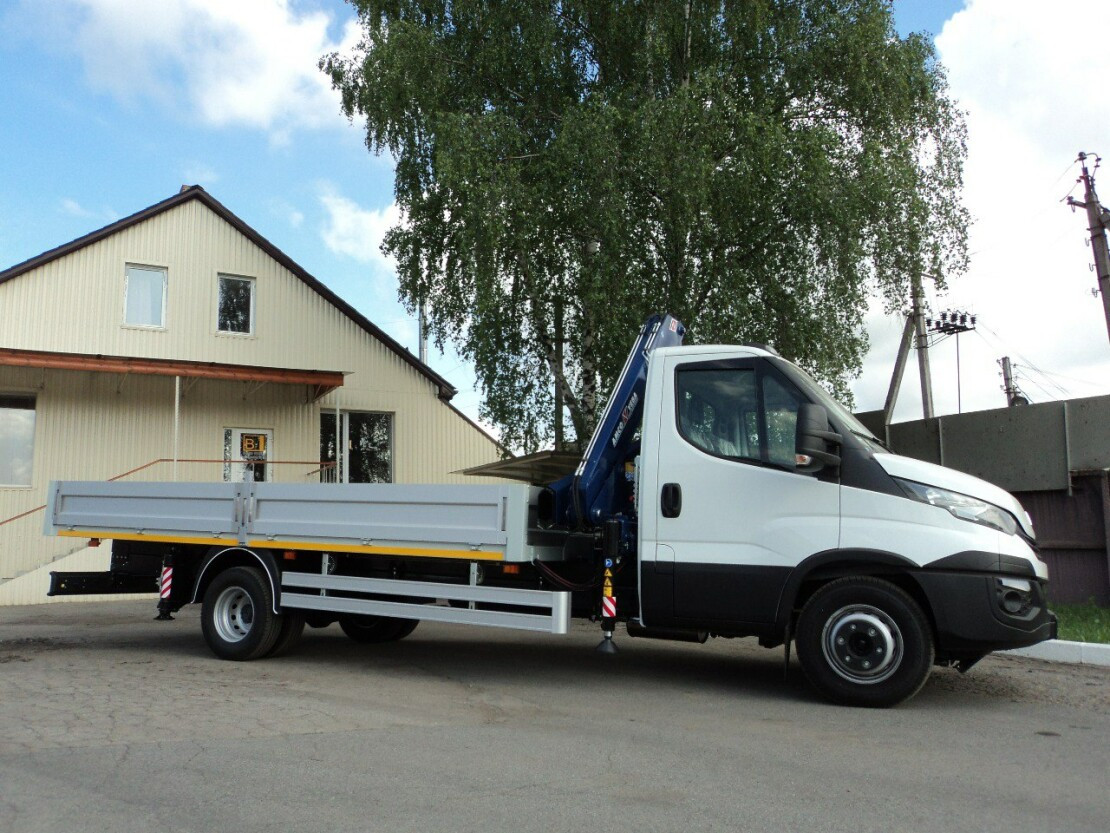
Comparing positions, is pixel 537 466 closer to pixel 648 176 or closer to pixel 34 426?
pixel 648 176

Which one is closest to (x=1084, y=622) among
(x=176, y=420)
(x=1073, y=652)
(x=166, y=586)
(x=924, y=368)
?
(x=1073, y=652)

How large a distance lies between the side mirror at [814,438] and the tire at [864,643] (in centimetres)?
84

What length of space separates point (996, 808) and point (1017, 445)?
9.31m

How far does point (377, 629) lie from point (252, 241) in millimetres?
12239

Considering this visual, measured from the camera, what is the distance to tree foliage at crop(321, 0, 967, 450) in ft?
46.6

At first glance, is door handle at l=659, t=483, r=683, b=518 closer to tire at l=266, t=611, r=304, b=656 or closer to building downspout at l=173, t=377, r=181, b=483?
tire at l=266, t=611, r=304, b=656


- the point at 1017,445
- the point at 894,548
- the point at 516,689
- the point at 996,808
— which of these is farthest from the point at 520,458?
the point at 996,808

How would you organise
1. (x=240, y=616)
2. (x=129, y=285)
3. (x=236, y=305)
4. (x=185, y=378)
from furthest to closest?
(x=236, y=305), (x=129, y=285), (x=185, y=378), (x=240, y=616)

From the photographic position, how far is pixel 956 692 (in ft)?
24.8

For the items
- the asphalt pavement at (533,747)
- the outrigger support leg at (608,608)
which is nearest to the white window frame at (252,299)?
the asphalt pavement at (533,747)

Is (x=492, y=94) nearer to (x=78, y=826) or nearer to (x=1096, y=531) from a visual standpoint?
(x=1096, y=531)

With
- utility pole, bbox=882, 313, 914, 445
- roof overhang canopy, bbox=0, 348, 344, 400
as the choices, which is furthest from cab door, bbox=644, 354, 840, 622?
roof overhang canopy, bbox=0, 348, 344, 400

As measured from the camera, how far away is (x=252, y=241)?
20297 mm

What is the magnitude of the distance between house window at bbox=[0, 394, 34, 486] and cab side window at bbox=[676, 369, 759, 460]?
14.7 metres
